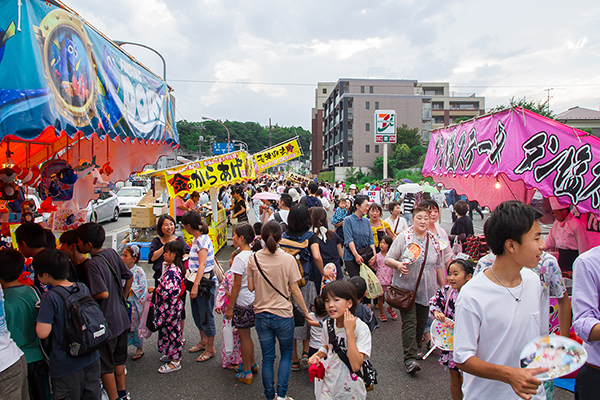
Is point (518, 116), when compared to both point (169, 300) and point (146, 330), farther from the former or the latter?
point (146, 330)

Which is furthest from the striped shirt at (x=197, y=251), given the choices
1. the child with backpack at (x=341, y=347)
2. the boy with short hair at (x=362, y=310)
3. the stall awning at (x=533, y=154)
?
the stall awning at (x=533, y=154)

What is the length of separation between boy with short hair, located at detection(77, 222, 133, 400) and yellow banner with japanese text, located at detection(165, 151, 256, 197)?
5885mm

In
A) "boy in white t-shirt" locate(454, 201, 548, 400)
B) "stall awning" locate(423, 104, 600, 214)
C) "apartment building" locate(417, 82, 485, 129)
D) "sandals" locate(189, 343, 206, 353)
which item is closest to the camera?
"boy in white t-shirt" locate(454, 201, 548, 400)

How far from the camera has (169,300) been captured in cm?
386

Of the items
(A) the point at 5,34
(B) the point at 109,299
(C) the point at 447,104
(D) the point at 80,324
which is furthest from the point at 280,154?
(C) the point at 447,104

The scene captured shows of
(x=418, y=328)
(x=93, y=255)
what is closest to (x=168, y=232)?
(x=93, y=255)

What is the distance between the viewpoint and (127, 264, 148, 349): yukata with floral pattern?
409 centimetres

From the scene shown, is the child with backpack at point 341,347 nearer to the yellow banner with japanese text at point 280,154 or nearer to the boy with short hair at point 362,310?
the boy with short hair at point 362,310

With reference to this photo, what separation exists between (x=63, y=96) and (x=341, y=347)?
2.49 meters

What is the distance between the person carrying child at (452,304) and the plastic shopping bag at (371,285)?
1.26 meters

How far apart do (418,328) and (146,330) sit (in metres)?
3.32

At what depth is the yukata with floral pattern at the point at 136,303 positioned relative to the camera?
4090 mm

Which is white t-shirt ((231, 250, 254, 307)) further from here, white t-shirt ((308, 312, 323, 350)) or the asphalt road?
the asphalt road

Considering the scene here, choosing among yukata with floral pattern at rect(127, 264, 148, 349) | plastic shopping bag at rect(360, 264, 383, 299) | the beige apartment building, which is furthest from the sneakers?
the beige apartment building
